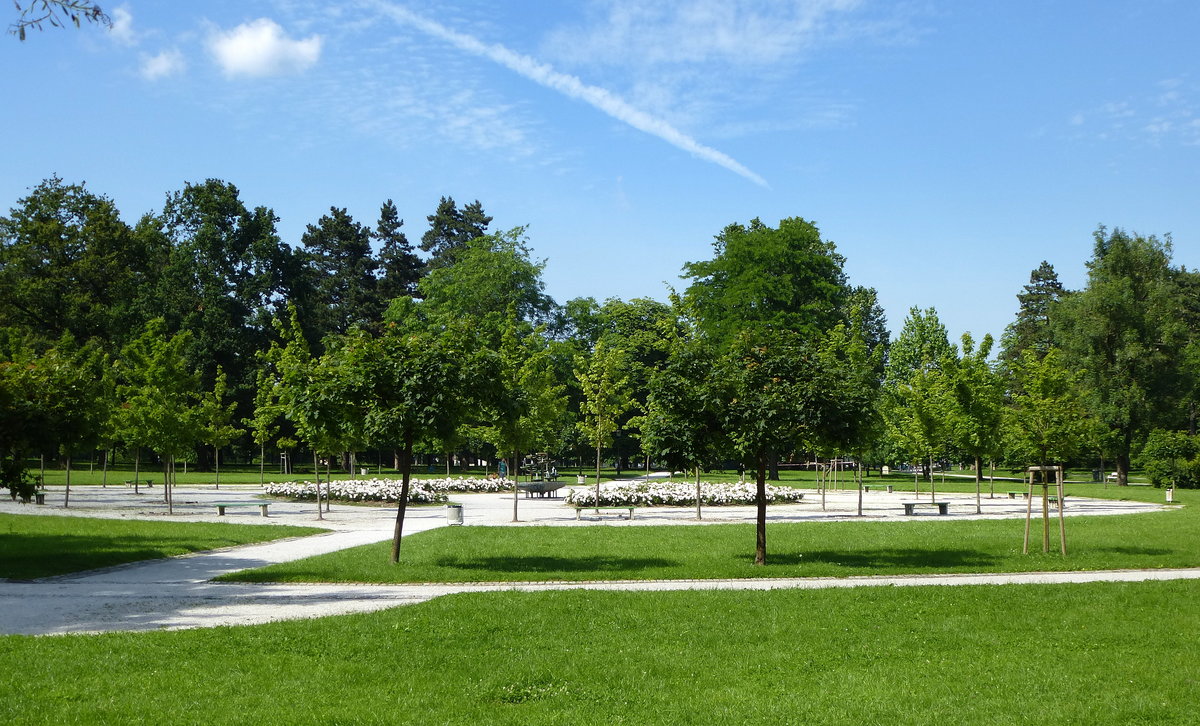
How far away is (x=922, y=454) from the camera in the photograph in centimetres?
3916

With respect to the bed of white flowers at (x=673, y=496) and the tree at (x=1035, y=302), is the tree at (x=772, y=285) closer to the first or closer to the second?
the bed of white flowers at (x=673, y=496)

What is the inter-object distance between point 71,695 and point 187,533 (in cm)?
1744

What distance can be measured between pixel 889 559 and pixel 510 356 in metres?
17.6

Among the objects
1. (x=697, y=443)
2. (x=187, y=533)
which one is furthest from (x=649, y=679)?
(x=187, y=533)

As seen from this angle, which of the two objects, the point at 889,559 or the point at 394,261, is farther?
the point at 394,261

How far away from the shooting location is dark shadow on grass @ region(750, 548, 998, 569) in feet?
61.4

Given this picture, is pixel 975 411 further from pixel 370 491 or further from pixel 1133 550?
pixel 370 491

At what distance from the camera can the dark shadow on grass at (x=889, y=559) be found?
1870cm

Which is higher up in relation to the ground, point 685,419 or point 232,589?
point 685,419

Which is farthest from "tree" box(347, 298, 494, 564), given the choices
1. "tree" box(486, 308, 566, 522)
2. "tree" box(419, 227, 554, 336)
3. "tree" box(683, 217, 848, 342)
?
"tree" box(419, 227, 554, 336)

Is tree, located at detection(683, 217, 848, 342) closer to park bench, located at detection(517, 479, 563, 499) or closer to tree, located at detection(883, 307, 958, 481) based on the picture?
tree, located at detection(883, 307, 958, 481)

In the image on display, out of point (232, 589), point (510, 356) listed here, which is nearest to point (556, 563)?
point (232, 589)

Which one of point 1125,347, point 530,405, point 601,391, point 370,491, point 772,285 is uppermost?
point 772,285

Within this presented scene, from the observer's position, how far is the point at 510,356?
34.1 m
